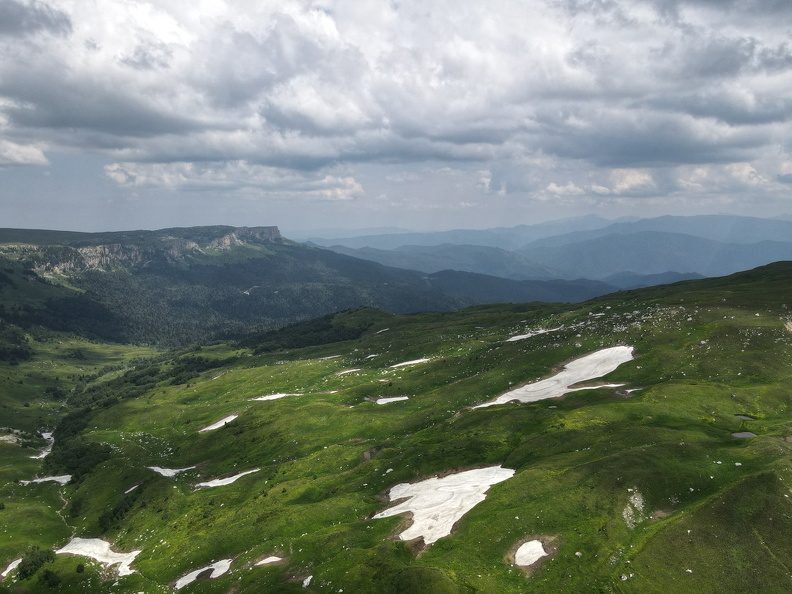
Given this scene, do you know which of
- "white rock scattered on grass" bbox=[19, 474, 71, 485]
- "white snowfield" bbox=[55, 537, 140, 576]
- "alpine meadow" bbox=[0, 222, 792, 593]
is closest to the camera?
"alpine meadow" bbox=[0, 222, 792, 593]

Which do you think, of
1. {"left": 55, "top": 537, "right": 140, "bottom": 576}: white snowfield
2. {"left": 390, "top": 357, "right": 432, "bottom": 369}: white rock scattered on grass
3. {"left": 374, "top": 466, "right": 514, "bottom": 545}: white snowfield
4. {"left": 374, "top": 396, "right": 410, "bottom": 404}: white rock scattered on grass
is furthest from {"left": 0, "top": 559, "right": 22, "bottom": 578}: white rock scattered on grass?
{"left": 390, "top": 357, "right": 432, "bottom": 369}: white rock scattered on grass

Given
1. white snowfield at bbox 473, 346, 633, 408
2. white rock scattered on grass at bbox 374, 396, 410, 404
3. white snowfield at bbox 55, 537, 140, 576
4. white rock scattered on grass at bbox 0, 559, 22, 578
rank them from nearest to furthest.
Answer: white snowfield at bbox 55, 537, 140, 576
white rock scattered on grass at bbox 0, 559, 22, 578
white snowfield at bbox 473, 346, 633, 408
white rock scattered on grass at bbox 374, 396, 410, 404

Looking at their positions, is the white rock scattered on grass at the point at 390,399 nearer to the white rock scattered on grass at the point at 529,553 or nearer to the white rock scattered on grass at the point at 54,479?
the white rock scattered on grass at the point at 529,553

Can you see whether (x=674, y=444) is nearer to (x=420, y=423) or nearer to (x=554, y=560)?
(x=554, y=560)

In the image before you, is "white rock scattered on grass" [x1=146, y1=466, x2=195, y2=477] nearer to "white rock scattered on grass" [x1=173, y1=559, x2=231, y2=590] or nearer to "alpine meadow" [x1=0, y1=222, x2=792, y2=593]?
"alpine meadow" [x1=0, y1=222, x2=792, y2=593]

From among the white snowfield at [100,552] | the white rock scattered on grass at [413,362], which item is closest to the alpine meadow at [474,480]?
the white snowfield at [100,552]
